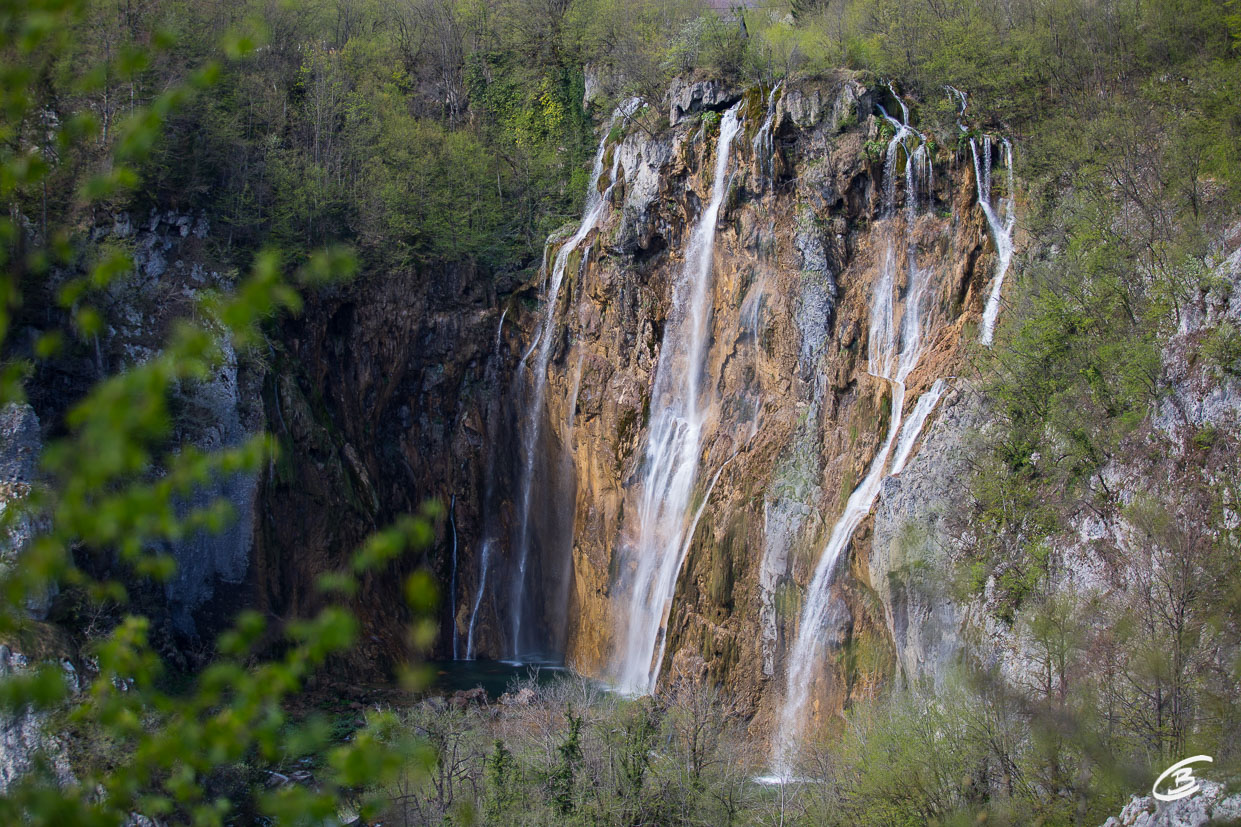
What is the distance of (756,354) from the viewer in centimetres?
2786

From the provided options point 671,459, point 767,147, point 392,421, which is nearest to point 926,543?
point 671,459

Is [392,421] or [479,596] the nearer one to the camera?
[479,596]

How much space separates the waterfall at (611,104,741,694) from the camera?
90.9 feet

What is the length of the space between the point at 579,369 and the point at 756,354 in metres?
7.77

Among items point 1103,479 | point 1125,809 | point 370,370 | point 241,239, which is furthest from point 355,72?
point 1125,809

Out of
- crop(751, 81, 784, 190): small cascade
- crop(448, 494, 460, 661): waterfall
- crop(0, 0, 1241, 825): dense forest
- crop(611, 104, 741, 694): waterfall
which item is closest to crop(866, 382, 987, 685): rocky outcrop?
crop(0, 0, 1241, 825): dense forest

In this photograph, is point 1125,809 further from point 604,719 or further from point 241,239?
point 241,239

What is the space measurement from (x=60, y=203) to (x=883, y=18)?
2775cm

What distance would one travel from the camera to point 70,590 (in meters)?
20.7

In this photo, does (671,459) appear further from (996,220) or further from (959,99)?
(959,99)

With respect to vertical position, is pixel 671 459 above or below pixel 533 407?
below

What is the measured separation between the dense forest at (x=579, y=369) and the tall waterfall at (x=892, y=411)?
2.91 feet

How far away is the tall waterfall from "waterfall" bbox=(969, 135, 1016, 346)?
4.77ft

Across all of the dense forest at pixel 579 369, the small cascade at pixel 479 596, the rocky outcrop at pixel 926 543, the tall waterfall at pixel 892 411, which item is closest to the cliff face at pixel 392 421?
the small cascade at pixel 479 596
